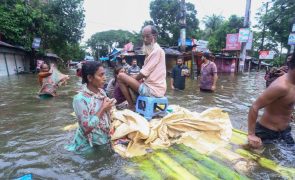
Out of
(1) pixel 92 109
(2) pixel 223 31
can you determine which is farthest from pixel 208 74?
(2) pixel 223 31

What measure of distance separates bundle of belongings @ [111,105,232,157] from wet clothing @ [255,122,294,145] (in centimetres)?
55

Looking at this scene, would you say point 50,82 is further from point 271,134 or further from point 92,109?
point 271,134

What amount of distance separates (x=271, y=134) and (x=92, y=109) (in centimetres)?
228

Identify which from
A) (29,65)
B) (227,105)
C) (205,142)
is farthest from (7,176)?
(29,65)

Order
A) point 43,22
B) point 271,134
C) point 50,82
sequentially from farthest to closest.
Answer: point 43,22
point 50,82
point 271,134

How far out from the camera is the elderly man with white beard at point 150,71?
4418 millimetres

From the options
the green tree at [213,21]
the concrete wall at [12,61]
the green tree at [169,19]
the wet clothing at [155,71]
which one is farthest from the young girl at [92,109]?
the green tree at [213,21]

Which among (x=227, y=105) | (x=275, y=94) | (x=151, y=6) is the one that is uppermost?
(x=151, y=6)

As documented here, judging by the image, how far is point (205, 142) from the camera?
12.1ft

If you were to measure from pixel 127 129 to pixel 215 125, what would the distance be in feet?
4.60

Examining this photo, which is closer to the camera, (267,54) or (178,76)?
(178,76)

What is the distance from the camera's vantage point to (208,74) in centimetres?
852

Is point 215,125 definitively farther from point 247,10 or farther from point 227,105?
point 247,10

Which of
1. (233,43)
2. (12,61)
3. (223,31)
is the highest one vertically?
(223,31)
